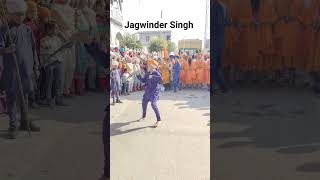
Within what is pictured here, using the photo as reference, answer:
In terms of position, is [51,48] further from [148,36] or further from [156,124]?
[156,124]

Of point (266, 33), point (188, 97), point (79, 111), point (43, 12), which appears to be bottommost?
point (79, 111)

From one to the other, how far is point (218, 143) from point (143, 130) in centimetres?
53

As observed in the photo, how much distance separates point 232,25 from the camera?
8.53 feet

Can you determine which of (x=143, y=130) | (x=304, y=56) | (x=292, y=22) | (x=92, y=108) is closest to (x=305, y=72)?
(x=304, y=56)

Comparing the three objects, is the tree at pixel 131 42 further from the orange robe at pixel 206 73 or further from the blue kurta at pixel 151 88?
the orange robe at pixel 206 73

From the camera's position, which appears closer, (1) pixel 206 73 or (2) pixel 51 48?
(1) pixel 206 73

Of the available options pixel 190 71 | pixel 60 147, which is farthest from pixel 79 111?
pixel 190 71

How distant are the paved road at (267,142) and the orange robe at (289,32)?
28 centimetres

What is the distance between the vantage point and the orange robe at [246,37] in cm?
260

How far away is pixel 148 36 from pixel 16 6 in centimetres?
96

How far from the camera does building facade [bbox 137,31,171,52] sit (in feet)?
8.30

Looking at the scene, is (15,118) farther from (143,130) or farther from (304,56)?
(304,56)

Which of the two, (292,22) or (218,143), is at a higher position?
(292,22)

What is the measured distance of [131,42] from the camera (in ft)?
8.27
